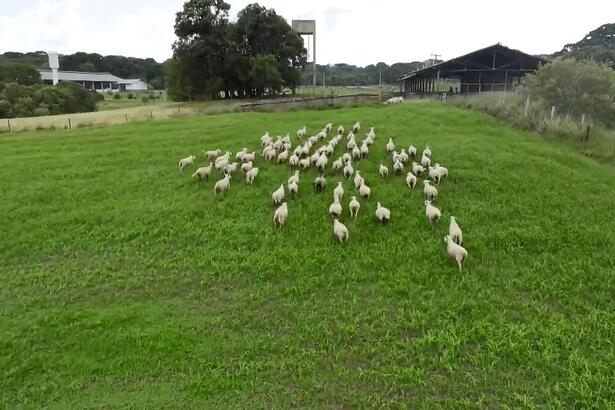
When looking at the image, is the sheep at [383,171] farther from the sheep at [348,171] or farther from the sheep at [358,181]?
the sheep at [358,181]

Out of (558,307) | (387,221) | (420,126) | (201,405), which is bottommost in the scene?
(201,405)

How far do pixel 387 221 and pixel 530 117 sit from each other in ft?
52.3

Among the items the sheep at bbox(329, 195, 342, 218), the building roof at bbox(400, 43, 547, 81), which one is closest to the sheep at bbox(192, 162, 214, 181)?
the sheep at bbox(329, 195, 342, 218)

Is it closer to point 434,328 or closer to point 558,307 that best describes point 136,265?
point 434,328

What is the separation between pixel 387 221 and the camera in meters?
9.98

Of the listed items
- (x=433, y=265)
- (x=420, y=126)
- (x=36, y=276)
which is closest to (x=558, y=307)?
(x=433, y=265)

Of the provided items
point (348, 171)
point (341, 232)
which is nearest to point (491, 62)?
point (348, 171)

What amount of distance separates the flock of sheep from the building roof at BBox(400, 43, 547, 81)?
2819cm

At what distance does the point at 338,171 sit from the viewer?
522 inches

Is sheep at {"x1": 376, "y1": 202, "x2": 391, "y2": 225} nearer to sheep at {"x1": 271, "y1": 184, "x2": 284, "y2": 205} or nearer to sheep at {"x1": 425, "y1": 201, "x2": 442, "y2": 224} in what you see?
sheep at {"x1": 425, "y1": 201, "x2": 442, "y2": 224}

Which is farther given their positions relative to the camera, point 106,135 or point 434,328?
point 106,135

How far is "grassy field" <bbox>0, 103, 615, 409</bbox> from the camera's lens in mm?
5680

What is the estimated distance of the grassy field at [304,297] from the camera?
18.6 ft

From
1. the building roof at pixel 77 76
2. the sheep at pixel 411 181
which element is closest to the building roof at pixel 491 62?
the sheep at pixel 411 181
